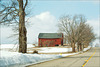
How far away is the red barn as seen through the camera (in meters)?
94.1

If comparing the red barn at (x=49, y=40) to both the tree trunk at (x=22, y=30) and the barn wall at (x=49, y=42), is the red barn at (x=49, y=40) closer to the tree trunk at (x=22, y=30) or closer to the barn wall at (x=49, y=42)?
the barn wall at (x=49, y=42)

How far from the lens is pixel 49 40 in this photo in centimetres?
9631

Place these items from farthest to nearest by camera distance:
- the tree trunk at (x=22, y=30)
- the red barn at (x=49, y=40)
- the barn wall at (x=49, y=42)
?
the red barn at (x=49, y=40)
the barn wall at (x=49, y=42)
the tree trunk at (x=22, y=30)

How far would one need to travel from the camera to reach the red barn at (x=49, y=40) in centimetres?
9411

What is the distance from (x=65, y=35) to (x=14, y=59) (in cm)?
3976

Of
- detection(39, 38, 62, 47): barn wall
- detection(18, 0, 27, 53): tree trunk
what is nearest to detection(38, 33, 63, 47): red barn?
detection(39, 38, 62, 47): barn wall

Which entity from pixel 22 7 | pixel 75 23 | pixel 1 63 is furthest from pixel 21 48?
pixel 75 23

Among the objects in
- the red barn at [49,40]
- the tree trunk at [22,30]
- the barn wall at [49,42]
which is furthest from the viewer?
the red barn at [49,40]

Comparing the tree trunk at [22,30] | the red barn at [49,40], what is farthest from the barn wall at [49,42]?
the tree trunk at [22,30]

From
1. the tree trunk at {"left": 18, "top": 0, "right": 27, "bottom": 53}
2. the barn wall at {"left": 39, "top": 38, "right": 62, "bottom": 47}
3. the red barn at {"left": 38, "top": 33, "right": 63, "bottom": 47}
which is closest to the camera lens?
the tree trunk at {"left": 18, "top": 0, "right": 27, "bottom": 53}

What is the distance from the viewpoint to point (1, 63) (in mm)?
10648

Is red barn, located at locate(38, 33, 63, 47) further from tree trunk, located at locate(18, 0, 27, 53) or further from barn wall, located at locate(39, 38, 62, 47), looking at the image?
tree trunk, located at locate(18, 0, 27, 53)

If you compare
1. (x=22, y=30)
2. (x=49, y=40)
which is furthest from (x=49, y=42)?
(x=22, y=30)

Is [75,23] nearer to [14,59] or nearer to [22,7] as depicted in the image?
[22,7]
